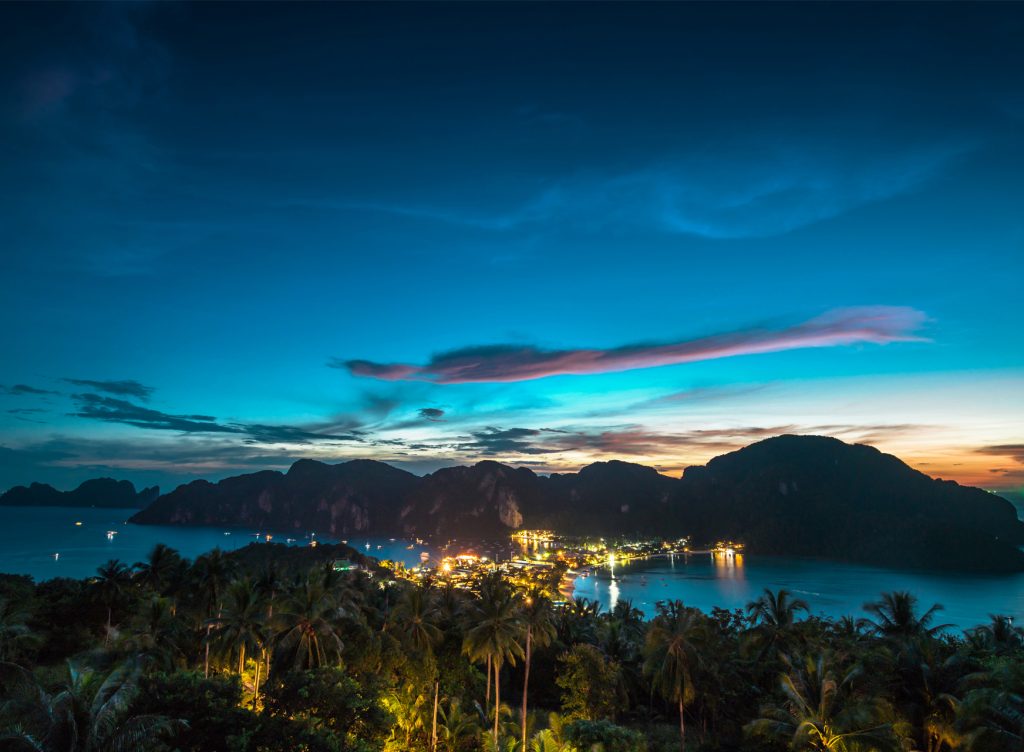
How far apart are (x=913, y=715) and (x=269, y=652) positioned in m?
42.3

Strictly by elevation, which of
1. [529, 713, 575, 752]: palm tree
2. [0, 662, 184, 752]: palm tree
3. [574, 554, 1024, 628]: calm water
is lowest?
[574, 554, 1024, 628]: calm water

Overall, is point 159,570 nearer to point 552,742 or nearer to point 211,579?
point 211,579

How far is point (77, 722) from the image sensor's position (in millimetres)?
15562

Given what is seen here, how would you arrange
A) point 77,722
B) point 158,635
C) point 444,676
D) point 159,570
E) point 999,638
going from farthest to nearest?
1. point 159,570
2. point 999,638
3. point 444,676
4. point 158,635
5. point 77,722

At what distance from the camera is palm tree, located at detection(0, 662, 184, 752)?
565 inches

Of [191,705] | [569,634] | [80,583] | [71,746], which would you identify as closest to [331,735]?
[191,705]

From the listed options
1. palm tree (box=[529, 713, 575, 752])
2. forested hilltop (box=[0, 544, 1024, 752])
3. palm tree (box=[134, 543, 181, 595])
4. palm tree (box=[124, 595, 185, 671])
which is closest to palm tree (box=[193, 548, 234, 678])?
forested hilltop (box=[0, 544, 1024, 752])

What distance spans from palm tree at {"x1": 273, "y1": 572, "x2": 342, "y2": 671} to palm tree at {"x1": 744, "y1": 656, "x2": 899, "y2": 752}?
24585 mm

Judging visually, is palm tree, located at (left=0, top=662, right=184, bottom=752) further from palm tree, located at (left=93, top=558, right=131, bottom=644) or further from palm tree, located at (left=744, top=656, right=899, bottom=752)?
palm tree, located at (left=93, top=558, right=131, bottom=644)

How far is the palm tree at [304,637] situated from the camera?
3491 centimetres

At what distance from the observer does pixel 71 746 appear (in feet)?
48.3

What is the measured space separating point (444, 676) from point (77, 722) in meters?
32.1

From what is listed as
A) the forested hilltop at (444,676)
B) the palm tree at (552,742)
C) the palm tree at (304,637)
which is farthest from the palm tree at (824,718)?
the palm tree at (304,637)

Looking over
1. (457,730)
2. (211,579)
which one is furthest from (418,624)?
(211,579)
